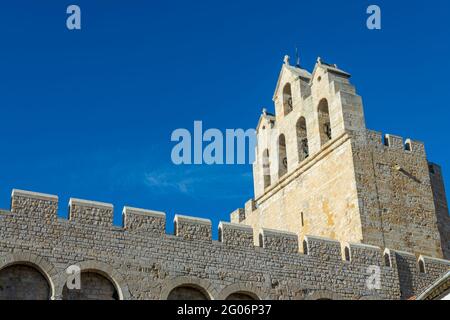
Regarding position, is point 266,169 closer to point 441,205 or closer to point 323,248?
point 441,205

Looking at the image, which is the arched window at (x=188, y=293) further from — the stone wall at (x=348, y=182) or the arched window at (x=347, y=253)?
the stone wall at (x=348, y=182)

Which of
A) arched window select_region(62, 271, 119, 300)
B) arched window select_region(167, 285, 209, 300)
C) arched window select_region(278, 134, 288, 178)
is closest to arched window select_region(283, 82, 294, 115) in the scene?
arched window select_region(278, 134, 288, 178)

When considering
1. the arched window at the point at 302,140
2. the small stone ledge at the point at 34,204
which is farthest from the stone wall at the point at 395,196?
the small stone ledge at the point at 34,204

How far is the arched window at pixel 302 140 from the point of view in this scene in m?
25.8

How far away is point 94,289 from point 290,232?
6337 mm

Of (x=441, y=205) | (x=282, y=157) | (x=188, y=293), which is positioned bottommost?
(x=188, y=293)

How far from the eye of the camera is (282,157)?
27234 millimetres

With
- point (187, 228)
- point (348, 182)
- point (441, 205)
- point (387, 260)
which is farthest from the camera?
point (441, 205)

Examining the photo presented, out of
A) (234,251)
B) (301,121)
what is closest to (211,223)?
(234,251)

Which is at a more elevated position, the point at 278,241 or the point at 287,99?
the point at 287,99

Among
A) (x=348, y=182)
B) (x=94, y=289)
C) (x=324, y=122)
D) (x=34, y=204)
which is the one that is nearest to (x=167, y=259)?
(x=94, y=289)

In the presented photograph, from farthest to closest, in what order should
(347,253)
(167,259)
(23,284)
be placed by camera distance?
(347,253), (167,259), (23,284)
